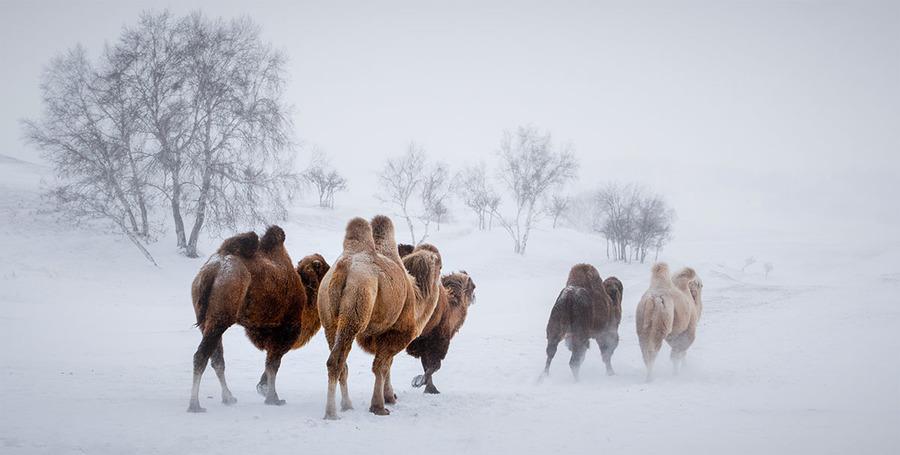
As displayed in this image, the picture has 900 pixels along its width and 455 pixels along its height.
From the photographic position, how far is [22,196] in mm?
27000

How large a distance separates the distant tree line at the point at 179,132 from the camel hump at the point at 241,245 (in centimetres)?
1820

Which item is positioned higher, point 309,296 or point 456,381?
point 309,296

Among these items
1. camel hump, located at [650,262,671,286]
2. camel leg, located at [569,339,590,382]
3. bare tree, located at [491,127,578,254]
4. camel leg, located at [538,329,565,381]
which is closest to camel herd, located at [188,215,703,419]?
camel leg, located at [538,329,565,381]

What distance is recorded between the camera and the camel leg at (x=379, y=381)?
5442 mm

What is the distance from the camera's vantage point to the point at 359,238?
18.5 ft

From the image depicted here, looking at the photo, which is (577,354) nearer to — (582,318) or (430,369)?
(582,318)

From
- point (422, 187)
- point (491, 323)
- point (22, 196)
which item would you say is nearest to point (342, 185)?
point (422, 187)

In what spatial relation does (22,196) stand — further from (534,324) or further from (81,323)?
(534,324)

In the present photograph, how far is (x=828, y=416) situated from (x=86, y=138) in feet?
88.2

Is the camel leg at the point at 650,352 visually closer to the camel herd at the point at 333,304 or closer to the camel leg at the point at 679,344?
the camel leg at the point at 679,344

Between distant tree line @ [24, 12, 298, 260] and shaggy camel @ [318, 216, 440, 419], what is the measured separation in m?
18.6

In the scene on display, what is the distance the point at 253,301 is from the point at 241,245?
1.91 feet

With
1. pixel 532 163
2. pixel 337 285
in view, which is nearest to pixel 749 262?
pixel 532 163

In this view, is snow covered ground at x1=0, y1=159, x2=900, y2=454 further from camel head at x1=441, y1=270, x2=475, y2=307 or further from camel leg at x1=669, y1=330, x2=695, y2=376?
camel head at x1=441, y1=270, x2=475, y2=307
